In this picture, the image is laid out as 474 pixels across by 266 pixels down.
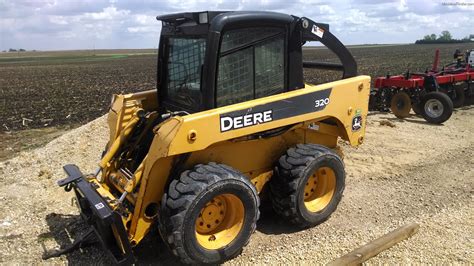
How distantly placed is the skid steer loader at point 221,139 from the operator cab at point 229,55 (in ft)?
0.04

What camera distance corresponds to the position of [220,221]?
4430 mm

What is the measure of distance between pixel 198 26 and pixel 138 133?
1539 millimetres

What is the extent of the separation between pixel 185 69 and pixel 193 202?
63.5 inches

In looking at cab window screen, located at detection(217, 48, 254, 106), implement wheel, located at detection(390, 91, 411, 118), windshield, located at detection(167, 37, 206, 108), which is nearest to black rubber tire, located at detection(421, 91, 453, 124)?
implement wheel, located at detection(390, 91, 411, 118)

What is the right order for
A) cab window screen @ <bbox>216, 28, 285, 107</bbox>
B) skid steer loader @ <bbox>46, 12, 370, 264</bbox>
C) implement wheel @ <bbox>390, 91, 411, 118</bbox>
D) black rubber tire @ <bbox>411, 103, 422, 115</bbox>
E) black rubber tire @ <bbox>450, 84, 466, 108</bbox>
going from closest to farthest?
skid steer loader @ <bbox>46, 12, 370, 264</bbox>, cab window screen @ <bbox>216, 28, 285, 107</bbox>, black rubber tire @ <bbox>411, 103, 422, 115</bbox>, implement wheel @ <bbox>390, 91, 411, 118</bbox>, black rubber tire @ <bbox>450, 84, 466, 108</bbox>

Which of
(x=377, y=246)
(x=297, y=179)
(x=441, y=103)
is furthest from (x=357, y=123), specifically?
(x=441, y=103)

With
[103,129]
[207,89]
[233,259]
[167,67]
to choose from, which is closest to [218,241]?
[233,259]

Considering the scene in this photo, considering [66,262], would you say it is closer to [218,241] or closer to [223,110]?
[218,241]

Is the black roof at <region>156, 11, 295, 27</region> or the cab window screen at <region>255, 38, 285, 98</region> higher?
the black roof at <region>156, 11, 295, 27</region>

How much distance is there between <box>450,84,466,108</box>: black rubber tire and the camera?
1203 cm

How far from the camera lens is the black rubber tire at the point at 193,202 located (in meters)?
3.85

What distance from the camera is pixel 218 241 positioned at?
169 inches

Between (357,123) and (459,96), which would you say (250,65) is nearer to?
(357,123)

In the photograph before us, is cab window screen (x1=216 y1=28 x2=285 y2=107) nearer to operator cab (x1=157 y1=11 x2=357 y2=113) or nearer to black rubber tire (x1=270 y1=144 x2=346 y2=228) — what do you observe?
operator cab (x1=157 y1=11 x2=357 y2=113)
